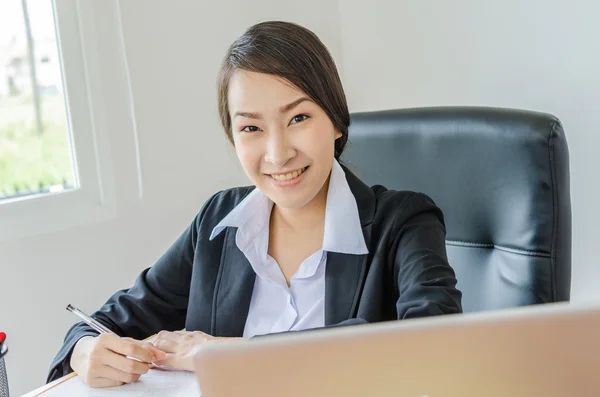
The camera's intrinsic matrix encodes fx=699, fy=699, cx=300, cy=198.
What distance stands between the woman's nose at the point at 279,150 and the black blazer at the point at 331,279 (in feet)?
0.60

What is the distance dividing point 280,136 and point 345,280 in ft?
0.94

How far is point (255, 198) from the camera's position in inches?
55.7

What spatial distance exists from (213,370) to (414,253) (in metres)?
0.67

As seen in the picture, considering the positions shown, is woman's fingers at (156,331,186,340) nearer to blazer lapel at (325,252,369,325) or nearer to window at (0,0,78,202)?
blazer lapel at (325,252,369,325)

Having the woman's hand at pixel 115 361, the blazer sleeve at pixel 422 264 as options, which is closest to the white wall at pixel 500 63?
the blazer sleeve at pixel 422 264

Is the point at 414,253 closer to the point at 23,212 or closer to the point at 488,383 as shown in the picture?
the point at 488,383

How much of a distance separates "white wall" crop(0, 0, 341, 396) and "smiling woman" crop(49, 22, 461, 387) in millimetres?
705

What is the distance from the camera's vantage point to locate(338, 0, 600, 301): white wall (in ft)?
6.07

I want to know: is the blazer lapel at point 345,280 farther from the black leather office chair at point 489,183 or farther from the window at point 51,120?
the window at point 51,120

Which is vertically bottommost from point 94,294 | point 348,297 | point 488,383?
point 94,294

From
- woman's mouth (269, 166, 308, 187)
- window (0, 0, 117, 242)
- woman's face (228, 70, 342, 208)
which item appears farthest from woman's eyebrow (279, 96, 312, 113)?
window (0, 0, 117, 242)

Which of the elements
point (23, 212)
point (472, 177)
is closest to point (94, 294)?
point (23, 212)

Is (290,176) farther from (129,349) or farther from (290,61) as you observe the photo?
(129,349)

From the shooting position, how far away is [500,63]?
2.06 meters
